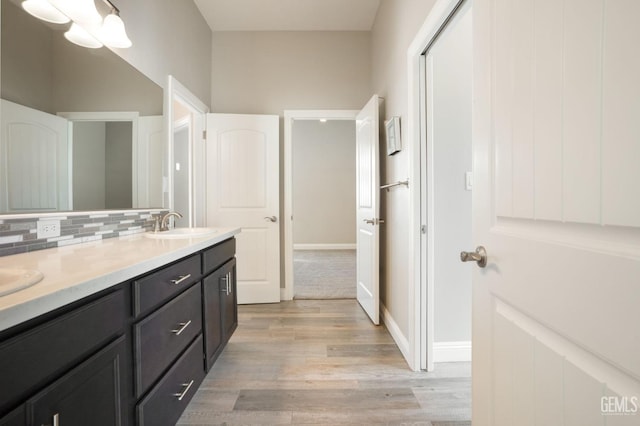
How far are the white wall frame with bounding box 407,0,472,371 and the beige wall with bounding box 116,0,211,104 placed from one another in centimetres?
176

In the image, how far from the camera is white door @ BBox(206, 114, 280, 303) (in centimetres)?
297

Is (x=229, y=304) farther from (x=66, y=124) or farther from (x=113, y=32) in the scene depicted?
(x=113, y=32)

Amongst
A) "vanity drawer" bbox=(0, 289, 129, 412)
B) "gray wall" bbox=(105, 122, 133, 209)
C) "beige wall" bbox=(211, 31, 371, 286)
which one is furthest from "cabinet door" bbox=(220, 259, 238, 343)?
"beige wall" bbox=(211, 31, 371, 286)

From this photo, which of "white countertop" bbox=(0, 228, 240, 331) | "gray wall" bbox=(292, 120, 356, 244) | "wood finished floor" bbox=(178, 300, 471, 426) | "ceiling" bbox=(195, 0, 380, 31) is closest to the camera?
"white countertop" bbox=(0, 228, 240, 331)

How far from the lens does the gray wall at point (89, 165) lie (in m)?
1.37

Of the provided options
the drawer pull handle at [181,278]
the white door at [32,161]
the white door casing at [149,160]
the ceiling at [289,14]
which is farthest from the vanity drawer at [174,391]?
the ceiling at [289,14]

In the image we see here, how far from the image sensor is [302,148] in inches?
258

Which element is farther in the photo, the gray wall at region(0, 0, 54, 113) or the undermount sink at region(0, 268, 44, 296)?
the gray wall at region(0, 0, 54, 113)

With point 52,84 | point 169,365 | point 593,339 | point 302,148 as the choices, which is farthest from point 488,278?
point 302,148

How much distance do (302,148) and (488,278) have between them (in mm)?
6051

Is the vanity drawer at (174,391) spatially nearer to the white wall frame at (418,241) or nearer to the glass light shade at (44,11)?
the white wall frame at (418,241)

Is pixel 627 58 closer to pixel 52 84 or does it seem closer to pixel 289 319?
pixel 52 84

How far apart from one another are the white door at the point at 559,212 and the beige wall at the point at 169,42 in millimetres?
1983

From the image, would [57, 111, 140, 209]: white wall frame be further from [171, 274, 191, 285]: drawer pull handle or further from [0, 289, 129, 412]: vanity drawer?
[0, 289, 129, 412]: vanity drawer
